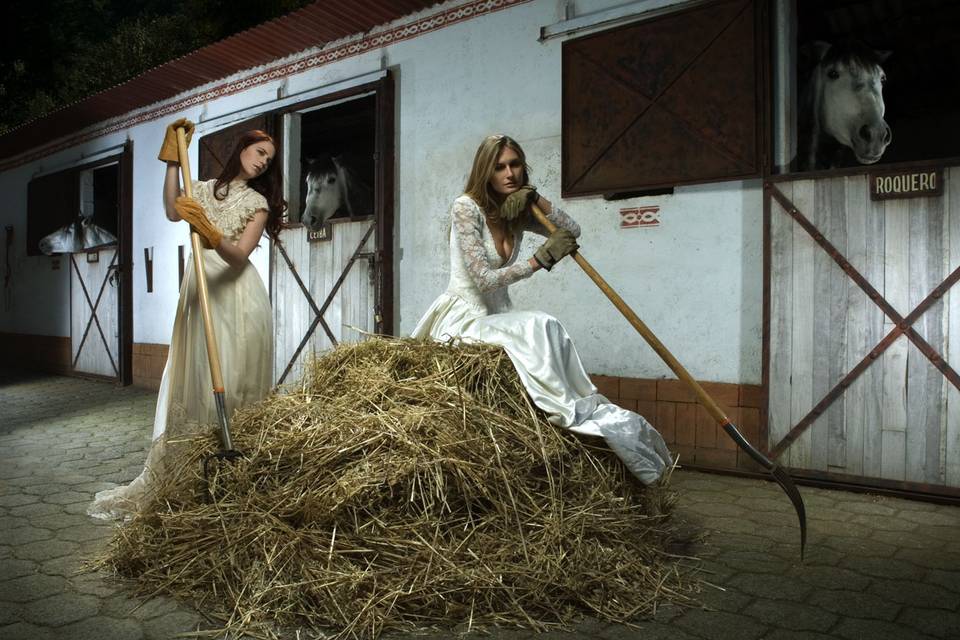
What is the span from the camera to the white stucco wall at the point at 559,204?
464cm

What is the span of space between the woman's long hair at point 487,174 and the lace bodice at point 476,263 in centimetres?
5

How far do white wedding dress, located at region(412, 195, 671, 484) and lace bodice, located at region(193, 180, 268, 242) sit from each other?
3.26 feet

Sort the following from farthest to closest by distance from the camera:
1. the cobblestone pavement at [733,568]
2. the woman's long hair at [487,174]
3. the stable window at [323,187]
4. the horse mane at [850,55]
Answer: the stable window at [323,187], the horse mane at [850,55], the woman's long hair at [487,174], the cobblestone pavement at [733,568]

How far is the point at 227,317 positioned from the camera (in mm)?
3531

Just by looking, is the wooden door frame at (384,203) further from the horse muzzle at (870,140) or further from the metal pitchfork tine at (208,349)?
the horse muzzle at (870,140)

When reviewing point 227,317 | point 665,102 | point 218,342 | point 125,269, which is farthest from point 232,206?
point 125,269

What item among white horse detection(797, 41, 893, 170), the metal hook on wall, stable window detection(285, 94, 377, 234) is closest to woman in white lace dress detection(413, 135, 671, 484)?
white horse detection(797, 41, 893, 170)

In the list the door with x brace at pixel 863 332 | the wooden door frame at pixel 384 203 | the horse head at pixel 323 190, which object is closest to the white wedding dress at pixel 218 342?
the wooden door frame at pixel 384 203

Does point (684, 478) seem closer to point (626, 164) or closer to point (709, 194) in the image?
point (709, 194)

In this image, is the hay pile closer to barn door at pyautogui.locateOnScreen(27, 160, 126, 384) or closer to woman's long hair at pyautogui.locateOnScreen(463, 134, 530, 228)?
woman's long hair at pyautogui.locateOnScreen(463, 134, 530, 228)

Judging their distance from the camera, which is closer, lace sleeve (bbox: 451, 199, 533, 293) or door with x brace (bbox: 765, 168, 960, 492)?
lace sleeve (bbox: 451, 199, 533, 293)

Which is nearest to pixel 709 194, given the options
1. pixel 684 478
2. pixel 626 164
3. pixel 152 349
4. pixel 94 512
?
pixel 626 164

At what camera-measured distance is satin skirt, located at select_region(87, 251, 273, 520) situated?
11.5ft

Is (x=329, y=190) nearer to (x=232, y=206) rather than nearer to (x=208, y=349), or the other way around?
(x=232, y=206)
